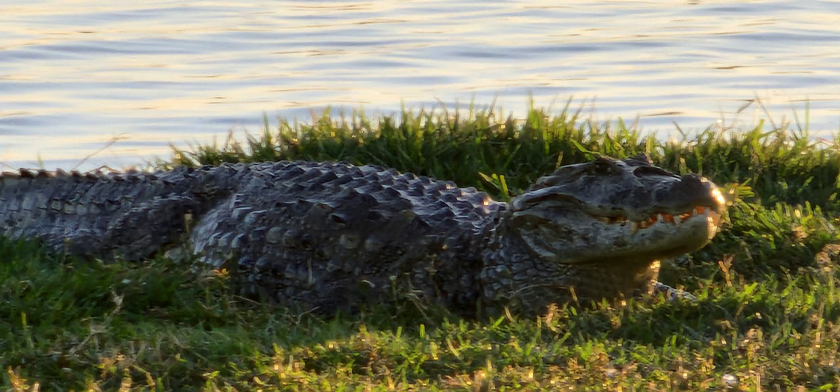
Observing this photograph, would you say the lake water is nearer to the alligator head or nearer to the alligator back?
the alligator back

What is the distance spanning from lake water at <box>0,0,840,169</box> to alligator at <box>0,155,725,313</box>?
9.41 feet

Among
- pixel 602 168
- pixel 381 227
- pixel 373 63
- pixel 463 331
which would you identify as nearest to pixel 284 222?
pixel 381 227

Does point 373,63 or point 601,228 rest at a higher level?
point 601,228

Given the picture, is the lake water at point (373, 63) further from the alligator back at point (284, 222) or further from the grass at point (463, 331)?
the grass at point (463, 331)

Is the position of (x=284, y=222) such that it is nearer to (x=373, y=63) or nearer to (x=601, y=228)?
(x=601, y=228)

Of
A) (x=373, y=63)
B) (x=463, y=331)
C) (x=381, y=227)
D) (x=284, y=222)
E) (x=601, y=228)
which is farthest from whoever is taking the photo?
(x=373, y=63)

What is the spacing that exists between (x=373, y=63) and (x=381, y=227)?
6.81m

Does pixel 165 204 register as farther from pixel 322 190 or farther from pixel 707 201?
pixel 707 201

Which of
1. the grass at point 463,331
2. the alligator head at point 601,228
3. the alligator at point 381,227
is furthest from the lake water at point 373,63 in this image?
the alligator head at point 601,228

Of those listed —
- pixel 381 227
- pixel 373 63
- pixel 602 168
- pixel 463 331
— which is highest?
pixel 602 168

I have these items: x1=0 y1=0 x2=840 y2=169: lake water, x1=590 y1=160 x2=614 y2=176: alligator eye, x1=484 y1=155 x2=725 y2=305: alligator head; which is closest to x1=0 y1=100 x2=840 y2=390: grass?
x1=484 y1=155 x2=725 y2=305: alligator head

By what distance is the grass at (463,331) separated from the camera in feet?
13.2

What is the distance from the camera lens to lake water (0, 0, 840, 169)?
10.2 metres

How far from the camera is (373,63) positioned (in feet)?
39.8
